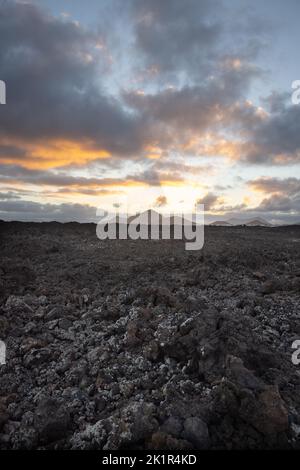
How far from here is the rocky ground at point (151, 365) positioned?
4.20 meters

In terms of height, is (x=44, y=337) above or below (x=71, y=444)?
above

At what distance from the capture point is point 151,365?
222 inches

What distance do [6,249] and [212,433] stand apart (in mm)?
15963

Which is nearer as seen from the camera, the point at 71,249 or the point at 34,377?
the point at 34,377

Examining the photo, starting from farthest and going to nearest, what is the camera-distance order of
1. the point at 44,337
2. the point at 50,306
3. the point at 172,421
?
the point at 50,306
the point at 44,337
the point at 172,421

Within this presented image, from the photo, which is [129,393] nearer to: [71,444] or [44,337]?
[71,444]

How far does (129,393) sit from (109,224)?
26.9m

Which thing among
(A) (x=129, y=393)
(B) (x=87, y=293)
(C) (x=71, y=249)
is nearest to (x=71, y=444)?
(A) (x=129, y=393)

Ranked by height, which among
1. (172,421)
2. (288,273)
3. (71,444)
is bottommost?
(71,444)

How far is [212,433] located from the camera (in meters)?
4.14

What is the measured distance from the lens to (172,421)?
4258mm

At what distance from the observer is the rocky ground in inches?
165
